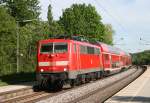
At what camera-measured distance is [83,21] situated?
93.8m

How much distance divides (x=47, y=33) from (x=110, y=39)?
174 feet

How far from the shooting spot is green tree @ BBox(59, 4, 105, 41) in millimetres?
92125

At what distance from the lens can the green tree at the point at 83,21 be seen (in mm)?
92125

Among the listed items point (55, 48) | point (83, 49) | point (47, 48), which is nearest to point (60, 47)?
point (55, 48)

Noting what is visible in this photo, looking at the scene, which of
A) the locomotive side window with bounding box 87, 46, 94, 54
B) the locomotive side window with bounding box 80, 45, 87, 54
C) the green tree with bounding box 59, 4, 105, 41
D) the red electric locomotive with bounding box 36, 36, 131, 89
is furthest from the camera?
the green tree with bounding box 59, 4, 105, 41

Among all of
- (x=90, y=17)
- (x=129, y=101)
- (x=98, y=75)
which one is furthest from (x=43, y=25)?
(x=129, y=101)

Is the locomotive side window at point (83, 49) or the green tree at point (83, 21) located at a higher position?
the green tree at point (83, 21)

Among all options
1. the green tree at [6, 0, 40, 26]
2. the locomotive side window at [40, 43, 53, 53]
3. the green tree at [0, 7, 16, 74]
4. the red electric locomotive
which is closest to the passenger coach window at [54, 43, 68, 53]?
the red electric locomotive

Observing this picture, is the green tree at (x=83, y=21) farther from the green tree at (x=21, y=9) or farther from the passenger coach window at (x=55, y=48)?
the passenger coach window at (x=55, y=48)

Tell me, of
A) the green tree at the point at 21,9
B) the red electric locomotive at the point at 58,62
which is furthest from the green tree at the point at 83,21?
the red electric locomotive at the point at 58,62

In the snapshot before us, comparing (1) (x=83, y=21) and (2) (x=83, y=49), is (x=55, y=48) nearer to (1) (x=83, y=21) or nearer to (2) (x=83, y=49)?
(2) (x=83, y=49)

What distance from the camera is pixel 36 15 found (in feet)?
293

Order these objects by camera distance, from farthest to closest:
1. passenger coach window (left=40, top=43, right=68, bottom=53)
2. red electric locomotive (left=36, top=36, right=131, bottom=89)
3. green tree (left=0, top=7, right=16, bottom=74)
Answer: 1. green tree (left=0, top=7, right=16, bottom=74)
2. passenger coach window (left=40, top=43, right=68, bottom=53)
3. red electric locomotive (left=36, top=36, right=131, bottom=89)

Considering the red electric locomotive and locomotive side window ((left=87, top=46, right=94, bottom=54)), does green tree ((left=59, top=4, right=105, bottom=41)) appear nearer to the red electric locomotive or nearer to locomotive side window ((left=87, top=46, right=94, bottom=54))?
locomotive side window ((left=87, top=46, right=94, bottom=54))
